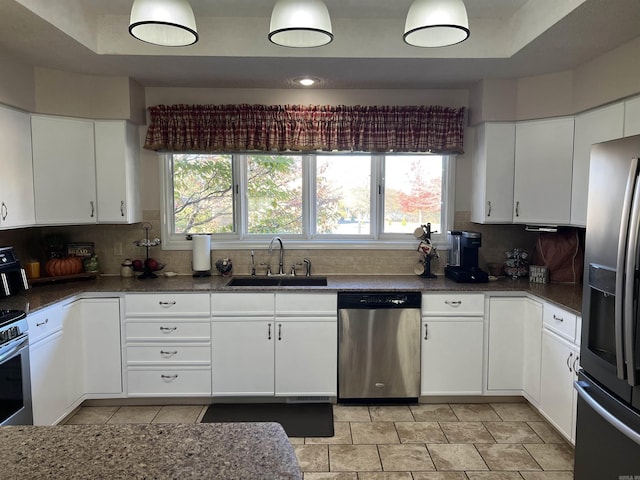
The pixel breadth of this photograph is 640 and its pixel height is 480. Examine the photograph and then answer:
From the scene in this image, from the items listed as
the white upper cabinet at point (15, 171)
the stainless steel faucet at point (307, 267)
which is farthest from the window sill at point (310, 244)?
the white upper cabinet at point (15, 171)

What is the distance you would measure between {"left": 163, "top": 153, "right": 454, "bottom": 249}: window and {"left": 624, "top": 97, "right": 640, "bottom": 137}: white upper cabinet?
134 centimetres

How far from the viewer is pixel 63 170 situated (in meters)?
3.18

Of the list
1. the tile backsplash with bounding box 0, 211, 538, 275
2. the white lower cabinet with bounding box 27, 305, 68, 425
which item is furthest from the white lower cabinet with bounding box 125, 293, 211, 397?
the tile backsplash with bounding box 0, 211, 538, 275

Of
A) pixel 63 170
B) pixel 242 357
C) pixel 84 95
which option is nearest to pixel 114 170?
pixel 63 170

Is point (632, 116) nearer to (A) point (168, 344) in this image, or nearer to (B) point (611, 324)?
(B) point (611, 324)

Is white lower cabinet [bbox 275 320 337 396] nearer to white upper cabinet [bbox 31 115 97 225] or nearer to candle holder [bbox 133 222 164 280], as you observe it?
candle holder [bbox 133 222 164 280]

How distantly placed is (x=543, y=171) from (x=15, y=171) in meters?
3.73

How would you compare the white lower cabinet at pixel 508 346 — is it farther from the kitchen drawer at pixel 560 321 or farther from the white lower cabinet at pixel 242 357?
the white lower cabinet at pixel 242 357

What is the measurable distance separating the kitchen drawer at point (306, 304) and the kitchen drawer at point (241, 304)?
80 millimetres

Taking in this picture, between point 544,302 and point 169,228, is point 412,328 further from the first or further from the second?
point 169,228

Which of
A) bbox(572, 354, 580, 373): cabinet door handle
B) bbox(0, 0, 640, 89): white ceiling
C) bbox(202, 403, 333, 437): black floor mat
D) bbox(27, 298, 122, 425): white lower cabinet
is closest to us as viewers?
bbox(0, 0, 640, 89): white ceiling

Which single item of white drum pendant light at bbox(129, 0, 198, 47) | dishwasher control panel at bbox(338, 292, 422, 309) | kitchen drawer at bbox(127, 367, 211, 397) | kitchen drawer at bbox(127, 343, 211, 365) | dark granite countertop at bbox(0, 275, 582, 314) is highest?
white drum pendant light at bbox(129, 0, 198, 47)

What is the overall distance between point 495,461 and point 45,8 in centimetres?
353

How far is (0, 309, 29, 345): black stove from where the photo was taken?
2.25 metres
